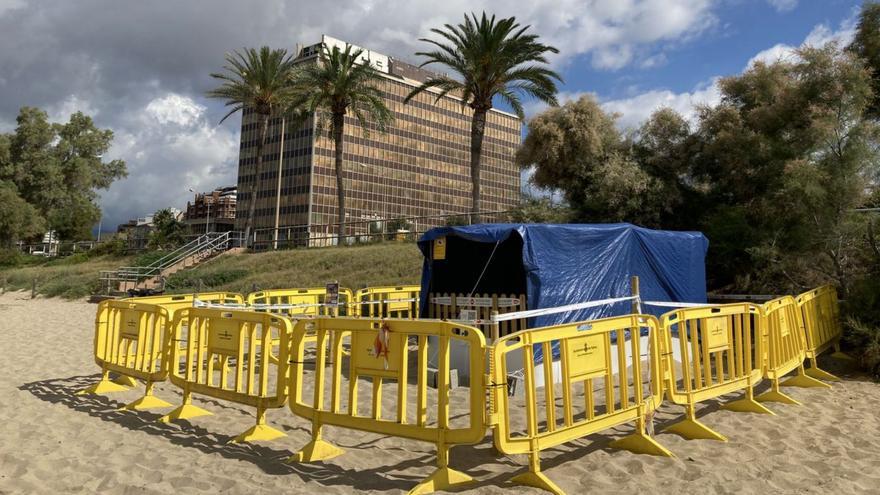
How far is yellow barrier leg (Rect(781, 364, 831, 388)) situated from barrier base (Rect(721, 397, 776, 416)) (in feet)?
5.76

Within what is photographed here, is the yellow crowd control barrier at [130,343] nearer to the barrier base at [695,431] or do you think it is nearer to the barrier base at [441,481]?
the barrier base at [441,481]

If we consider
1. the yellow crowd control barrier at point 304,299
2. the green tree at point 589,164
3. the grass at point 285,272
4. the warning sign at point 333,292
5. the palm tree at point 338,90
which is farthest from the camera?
→ the palm tree at point 338,90

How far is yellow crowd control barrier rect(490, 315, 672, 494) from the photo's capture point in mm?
4242

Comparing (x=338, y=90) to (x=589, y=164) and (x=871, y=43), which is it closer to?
(x=589, y=164)

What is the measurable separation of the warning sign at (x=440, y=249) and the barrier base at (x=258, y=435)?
4.94 m

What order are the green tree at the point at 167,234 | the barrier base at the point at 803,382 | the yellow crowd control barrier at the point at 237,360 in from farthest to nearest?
the green tree at the point at 167,234
the barrier base at the point at 803,382
the yellow crowd control barrier at the point at 237,360

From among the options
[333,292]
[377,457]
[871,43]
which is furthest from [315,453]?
[871,43]

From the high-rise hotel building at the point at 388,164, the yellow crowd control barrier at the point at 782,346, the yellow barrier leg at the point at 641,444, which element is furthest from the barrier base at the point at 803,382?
the high-rise hotel building at the point at 388,164

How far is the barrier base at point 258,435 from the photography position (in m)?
5.60

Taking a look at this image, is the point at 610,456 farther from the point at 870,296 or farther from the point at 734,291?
the point at 734,291

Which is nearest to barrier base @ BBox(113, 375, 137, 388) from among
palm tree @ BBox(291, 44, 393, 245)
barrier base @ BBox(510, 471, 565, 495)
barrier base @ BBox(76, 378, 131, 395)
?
barrier base @ BBox(76, 378, 131, 395)

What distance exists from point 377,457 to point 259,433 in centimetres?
137

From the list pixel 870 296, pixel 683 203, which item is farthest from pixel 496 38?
pixel 870 296

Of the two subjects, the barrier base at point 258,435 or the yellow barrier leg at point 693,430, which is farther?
the barrier base at point 258,435
